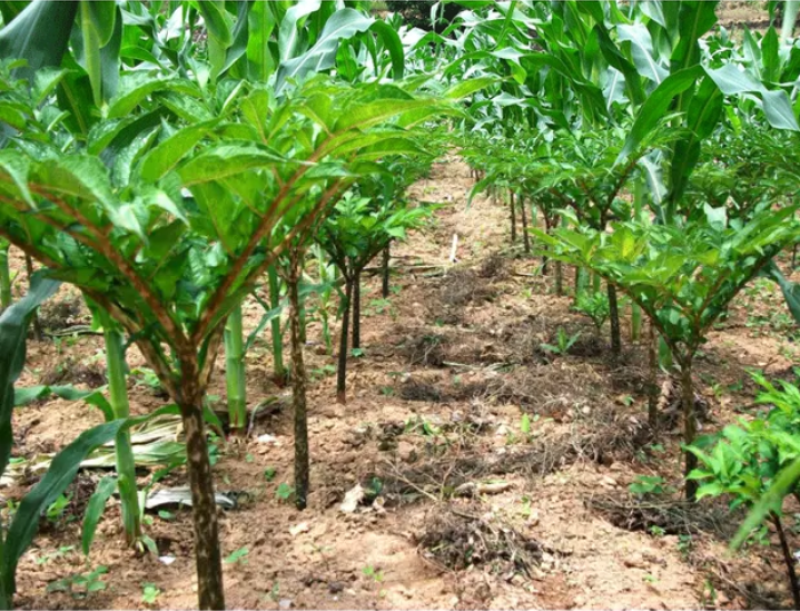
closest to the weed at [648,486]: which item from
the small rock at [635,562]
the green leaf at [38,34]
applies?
the small rock at [635,562]

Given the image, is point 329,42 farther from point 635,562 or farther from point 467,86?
point 635,562

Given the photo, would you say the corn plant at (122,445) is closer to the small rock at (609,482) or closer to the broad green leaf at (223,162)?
the broad green leaf at (223,162)

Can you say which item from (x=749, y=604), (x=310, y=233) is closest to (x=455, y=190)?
(x=310, y=233)

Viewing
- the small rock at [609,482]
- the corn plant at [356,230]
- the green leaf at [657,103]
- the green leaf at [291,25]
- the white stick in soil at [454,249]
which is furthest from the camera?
the white stick in soil at [454,249]

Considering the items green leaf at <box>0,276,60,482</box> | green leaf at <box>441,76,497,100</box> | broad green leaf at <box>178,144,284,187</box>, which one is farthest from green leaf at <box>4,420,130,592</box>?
green leaf at <box>441,76,497,100</box>

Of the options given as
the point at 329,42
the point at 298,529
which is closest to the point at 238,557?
the point at 298,529

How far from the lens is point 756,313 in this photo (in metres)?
4.26

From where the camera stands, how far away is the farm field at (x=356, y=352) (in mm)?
1116

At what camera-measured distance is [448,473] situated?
2.34m

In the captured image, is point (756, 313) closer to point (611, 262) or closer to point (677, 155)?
point (677, 155)

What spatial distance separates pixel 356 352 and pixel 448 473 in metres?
1.39

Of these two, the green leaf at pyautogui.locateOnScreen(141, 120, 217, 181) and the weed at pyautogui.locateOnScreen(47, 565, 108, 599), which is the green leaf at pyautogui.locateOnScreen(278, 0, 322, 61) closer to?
the green leaf at pyautogui.locateOnScreen(141, 120, 217, 181)

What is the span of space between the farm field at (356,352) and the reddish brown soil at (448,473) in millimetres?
11

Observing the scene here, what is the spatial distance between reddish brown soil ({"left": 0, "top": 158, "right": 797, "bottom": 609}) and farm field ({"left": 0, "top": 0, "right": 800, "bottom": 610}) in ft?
0.04
